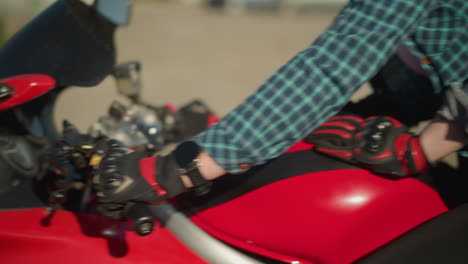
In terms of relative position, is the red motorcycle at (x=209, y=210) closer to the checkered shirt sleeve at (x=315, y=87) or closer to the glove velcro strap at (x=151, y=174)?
the glove velcro strap at (x=151, y=174)

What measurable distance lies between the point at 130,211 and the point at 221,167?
10.9 inches

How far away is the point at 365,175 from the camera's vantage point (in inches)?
44.4

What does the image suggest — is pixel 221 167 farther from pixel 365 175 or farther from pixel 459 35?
pixel 459 35

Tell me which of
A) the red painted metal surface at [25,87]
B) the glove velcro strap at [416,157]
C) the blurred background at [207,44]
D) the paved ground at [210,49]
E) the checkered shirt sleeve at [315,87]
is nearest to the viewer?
the checkered shirt sleeve at [315,87]

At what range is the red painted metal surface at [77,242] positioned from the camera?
3.70 ft

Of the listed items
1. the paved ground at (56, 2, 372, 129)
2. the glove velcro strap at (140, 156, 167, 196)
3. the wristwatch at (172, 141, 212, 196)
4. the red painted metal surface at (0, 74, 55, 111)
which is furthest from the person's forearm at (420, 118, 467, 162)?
the paved ground at (56, 2, 372, 129)

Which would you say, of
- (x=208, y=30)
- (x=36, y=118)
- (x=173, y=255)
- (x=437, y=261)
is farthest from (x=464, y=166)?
(x=208, y=30)

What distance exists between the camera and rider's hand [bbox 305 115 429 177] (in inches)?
42.2

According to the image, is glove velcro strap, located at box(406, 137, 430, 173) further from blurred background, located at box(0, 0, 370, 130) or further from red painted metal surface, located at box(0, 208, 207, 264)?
blurred background, located at box(0, 0, 370, 130)

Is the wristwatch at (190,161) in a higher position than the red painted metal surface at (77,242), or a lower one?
higher

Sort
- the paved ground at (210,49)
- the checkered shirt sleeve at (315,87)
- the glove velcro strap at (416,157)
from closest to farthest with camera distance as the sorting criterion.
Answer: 1. the checkered shirt sleeve at (315,87)
2. the glove velcro strap at (416,157)
3. the paved ground at (210,49)

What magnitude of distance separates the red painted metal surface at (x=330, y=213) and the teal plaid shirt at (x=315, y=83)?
209 millimetres

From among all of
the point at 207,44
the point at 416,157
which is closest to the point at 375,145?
the point at 416,157

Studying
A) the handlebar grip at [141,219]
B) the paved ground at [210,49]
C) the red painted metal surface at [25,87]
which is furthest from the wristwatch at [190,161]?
the paved ground at [210,49]
